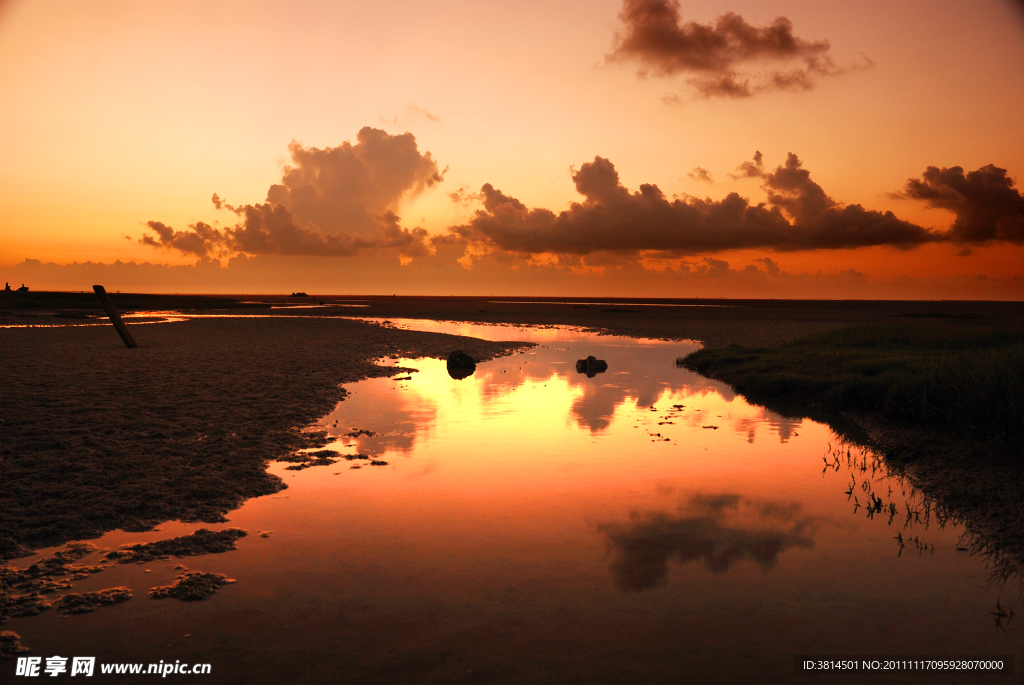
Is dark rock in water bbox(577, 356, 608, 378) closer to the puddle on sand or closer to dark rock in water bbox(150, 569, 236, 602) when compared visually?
the puddle on sand

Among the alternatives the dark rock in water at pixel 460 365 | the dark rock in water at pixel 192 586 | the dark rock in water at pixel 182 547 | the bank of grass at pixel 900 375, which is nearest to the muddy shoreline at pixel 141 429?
the dark rock in water at pixel 182 547

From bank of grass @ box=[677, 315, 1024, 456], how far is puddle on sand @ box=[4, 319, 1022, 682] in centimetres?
Result: 313

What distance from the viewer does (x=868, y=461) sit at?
12.1 m

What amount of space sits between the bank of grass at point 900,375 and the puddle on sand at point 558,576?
3130 millimetres

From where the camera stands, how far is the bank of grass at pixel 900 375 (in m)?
12.1

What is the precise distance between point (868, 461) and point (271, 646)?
11.6 metres

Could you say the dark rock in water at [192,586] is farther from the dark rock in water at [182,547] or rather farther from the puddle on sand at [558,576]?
the dark rock in water at [182,547]

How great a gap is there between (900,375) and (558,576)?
14.7 meters

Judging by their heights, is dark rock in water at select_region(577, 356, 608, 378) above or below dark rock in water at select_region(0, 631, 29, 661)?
above

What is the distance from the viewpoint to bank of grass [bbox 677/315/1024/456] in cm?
1212

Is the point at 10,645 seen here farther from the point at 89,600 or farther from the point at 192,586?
the point at 192,586

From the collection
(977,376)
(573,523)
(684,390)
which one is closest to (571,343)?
(684,390)

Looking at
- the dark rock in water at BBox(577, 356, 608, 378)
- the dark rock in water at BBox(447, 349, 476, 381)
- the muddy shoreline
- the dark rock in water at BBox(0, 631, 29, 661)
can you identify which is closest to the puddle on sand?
the dark rock in water at BBox(0, 631, 29, 661)

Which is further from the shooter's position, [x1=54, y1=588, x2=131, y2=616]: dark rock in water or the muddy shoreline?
the muddy shoreline
